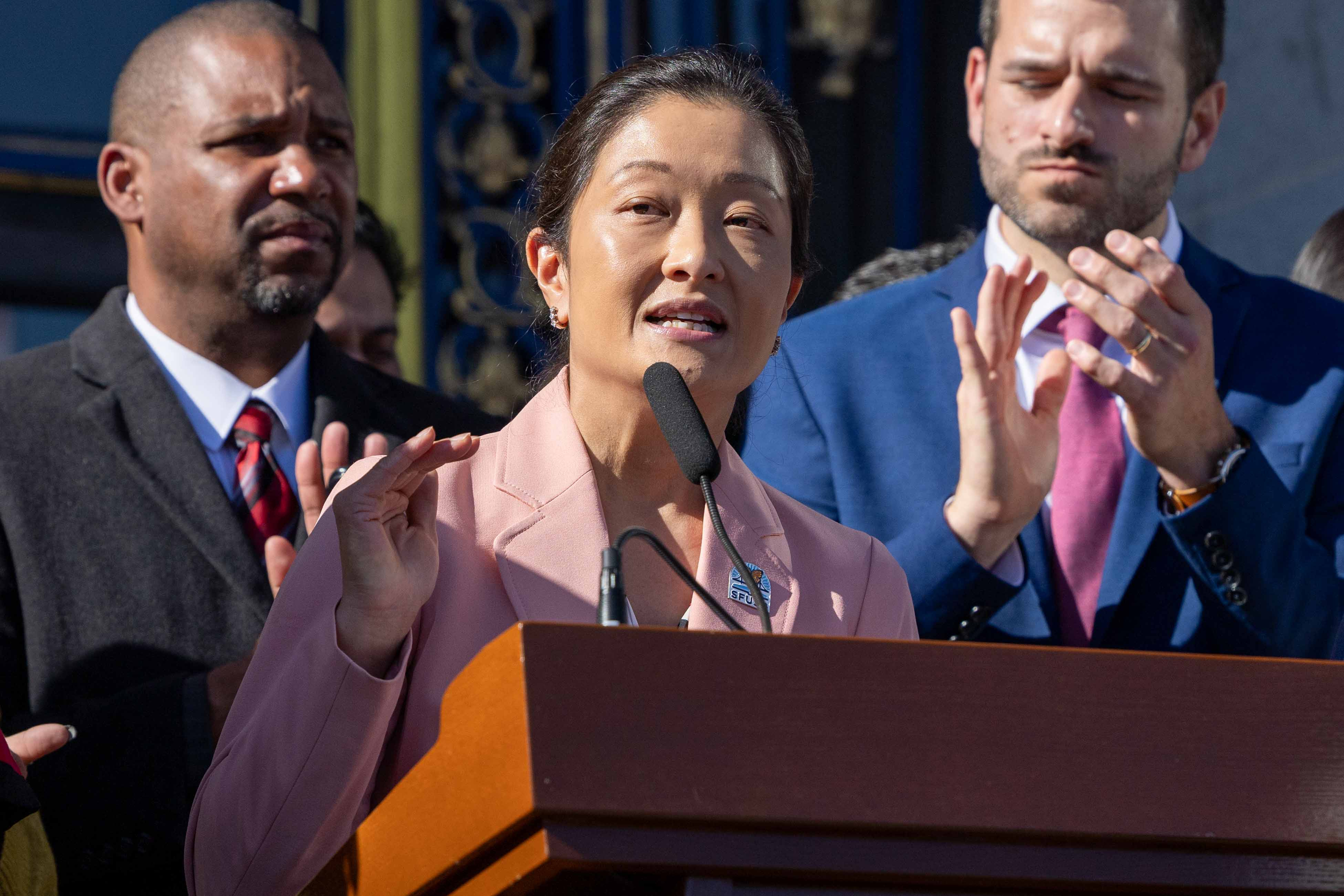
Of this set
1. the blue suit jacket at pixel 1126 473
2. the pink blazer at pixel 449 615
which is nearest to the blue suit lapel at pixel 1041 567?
the blue suit jacket at pixel 1126 473

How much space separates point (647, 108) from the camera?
1.88 m

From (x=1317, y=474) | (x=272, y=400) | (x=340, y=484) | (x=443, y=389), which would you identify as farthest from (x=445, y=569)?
(x=443, y=389)

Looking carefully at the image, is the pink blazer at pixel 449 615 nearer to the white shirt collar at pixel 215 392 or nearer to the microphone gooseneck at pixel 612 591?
the microphone gooseneck at pixel 612 591

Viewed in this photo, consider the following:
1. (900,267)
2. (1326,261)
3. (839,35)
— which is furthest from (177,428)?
(839,35)

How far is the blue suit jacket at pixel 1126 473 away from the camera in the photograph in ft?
7.27

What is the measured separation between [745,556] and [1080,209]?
1.01 meters

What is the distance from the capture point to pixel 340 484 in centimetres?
166

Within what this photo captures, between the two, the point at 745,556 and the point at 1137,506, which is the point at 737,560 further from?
the point at 1137,506

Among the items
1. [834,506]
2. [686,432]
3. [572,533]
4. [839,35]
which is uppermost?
[839,35]

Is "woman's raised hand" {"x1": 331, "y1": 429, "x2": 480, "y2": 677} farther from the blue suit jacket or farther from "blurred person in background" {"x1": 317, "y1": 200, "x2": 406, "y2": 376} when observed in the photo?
"blurred person in background" {"x1": 317, "y1": 200, "x2": 406, "y2": 376}

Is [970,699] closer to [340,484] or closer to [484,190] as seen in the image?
[340,484]

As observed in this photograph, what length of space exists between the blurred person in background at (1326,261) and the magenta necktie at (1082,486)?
3.01 feet

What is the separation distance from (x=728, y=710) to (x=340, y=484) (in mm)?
651

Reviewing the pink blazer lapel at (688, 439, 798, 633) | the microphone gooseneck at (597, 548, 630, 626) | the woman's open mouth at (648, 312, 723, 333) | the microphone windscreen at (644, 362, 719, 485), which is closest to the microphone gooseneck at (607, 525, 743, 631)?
the microphone gooseneck at (597, 548, 630, 626)
